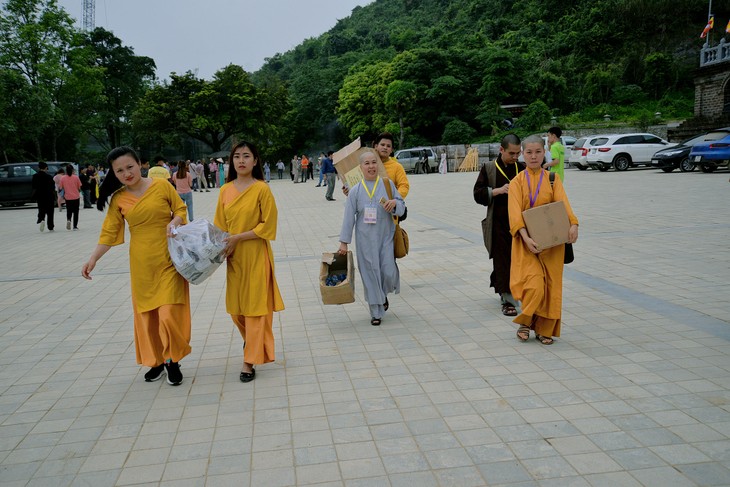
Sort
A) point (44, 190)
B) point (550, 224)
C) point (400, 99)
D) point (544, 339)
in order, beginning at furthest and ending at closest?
1. point (400, 99)
2. point (44, 190)
3. point (544, 339)
4. point (550, 224)

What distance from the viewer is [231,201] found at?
173 inches

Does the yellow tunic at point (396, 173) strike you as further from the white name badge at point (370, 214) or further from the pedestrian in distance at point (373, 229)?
the white name badge at point (370, 214)

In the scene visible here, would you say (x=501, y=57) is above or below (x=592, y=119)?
above

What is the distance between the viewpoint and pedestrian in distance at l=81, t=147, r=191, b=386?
4.11 metres

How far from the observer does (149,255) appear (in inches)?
163

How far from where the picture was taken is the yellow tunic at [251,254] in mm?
4305

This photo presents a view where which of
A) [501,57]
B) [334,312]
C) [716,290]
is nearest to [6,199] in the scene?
[334,312]

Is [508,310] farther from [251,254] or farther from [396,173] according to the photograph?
[251,254]

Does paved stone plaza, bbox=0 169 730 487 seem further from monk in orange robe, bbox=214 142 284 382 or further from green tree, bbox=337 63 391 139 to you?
green tree, bbox=337 63 391 139

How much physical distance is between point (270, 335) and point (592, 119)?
38101 mm

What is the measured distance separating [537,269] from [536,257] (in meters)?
0.10

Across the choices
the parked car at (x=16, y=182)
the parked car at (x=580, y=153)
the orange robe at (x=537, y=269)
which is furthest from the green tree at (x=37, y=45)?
the orange robe at (x=537, y=269)

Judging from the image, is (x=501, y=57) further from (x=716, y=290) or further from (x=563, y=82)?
(x=716, y=290)

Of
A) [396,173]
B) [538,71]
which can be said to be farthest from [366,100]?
[396,173]
